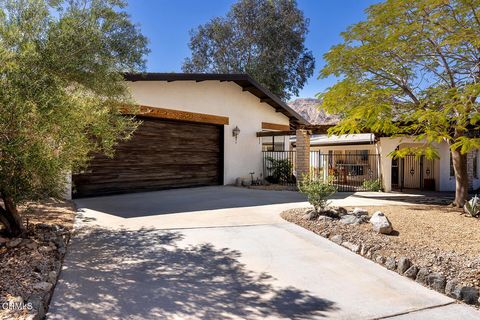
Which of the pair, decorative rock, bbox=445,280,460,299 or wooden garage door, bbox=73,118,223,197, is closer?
decorative rock, bbox=445,280,460,299

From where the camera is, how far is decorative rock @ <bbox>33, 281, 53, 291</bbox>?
3.53 m

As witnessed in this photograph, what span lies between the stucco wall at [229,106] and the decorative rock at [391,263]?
916cm

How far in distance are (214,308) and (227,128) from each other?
11790mm

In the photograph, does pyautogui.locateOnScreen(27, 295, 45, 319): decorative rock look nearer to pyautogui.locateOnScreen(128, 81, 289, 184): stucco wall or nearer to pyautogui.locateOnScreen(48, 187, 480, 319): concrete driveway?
pyautogui.locateOnScreen(48, 187, 480, 319): concrete driveway

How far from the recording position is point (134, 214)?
779cm

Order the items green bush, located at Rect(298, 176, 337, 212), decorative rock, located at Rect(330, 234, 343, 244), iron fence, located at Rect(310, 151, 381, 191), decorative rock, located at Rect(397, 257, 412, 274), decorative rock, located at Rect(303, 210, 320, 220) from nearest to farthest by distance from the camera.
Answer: decorative rock, located at Rect(397, 257, 412, 274)
decorative rock, located at Rect(330, 234, 343, 244)
decorative rock, located at Rect(303, 210, 320, 220)
green bush, located at Rect(298, 176, 337, 212)
iron fence, located at Rect(310, 151, 381, 191)

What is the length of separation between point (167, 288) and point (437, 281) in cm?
330

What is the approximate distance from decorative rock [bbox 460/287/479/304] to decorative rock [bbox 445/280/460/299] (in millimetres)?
48

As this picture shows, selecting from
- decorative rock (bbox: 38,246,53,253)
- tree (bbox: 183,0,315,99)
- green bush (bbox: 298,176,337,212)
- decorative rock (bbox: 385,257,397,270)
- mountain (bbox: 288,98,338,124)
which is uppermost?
mountain (bbox: 288,98,338,124)

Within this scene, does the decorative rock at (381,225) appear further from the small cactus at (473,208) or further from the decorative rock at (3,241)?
the decorative rock at (3,241)

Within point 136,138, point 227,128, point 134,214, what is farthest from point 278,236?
point 227,128

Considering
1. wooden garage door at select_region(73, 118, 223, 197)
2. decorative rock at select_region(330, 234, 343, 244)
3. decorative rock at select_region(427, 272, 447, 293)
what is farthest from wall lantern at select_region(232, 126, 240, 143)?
decorative rock at select_region(427, 272, 447, 293)

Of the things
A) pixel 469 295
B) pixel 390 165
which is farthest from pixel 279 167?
pixel 469 295

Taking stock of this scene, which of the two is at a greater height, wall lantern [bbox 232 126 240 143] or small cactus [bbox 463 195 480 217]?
wall lantern [bbox 232 126 240 143]
